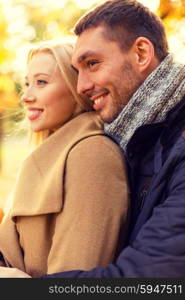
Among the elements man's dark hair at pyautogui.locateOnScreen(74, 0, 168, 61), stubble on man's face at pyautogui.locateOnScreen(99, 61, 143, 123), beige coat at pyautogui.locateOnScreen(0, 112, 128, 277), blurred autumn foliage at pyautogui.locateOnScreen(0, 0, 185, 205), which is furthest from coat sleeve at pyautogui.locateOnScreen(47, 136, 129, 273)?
blurred autumn foliage at pyautogui.locateOnScreen(0, 0, 185, 205)

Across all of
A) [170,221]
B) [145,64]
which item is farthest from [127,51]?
[170,221]

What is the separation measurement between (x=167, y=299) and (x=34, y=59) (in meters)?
1.13

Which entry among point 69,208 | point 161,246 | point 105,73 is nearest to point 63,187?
point 69,208

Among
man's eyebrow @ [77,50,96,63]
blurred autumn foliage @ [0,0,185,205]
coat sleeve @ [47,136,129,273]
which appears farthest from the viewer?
blurred autumn foliage @ [0,0,185,205]

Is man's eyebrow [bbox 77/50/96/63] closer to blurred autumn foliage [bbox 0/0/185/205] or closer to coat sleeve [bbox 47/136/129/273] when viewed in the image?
coat sleeve [bbox 47/136/129/273]

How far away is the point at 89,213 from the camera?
171cm

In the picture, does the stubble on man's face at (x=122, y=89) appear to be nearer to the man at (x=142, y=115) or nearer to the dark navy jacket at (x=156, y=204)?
the man at (x=142, y=115)

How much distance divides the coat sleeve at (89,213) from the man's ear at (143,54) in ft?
1.50

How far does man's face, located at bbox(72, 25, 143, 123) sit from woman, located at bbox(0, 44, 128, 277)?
0.22ft

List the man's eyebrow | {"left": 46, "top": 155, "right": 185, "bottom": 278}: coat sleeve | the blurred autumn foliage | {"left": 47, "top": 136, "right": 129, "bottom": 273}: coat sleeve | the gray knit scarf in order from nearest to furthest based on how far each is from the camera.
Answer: {"left": 46, "top": 155, "right": 185, "bottom": 278}: coat sleeve, {"left": 47, "top": 136, "right": 129, "bottom": 273}: coat sleeve, the gray knit scarf, the man's eyebrow, the blurred autumn foliage

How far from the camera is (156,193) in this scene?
1666 millimetres

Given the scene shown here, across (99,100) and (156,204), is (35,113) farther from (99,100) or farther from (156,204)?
(156,204)

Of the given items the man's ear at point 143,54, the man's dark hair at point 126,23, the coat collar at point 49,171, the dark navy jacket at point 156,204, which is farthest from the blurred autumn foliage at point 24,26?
the dark navy jacket at point 156,204

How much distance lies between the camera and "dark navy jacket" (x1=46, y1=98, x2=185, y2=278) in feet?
5.00
